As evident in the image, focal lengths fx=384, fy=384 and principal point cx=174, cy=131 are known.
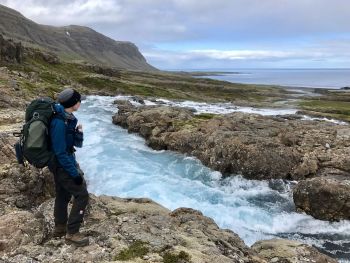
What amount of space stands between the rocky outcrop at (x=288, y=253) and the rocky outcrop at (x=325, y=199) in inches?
470

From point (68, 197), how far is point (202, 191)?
2105 cm

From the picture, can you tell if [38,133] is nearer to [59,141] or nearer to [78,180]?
[59,141]

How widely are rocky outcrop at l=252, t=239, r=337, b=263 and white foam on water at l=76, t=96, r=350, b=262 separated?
7.58 meters

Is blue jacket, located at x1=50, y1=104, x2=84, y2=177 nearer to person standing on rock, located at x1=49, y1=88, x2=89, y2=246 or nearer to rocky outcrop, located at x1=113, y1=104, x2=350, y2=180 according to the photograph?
person standing on rock, located at x1=49, y1=88, x2=89, y2=246

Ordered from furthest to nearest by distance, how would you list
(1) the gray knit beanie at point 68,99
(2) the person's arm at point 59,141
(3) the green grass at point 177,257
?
(3) the green grass at point 177,257 → (1) the gray knit beanie at point 68,99 → (2) the person's arm at point 59,141

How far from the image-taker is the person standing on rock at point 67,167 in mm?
11203

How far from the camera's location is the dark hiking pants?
11.8m

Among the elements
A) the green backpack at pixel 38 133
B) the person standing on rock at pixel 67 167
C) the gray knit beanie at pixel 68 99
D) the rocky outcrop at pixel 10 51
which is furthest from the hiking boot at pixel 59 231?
the rocky outcrop at pixel 10 51

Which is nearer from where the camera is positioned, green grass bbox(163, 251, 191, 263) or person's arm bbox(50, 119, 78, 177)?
person's arm bbox(50, 119, 78, 177)

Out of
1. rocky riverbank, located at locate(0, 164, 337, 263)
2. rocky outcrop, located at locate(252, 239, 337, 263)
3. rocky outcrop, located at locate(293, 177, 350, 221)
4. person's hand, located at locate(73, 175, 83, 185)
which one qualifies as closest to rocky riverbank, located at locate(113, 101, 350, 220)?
rocky outcrop, located at locate(293, 177, 350, 221)

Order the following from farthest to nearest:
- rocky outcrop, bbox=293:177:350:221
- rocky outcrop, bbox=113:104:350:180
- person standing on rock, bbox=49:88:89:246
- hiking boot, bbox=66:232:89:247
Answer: rocky outcrop, bbox=113:104:350:180 < rocky outcrop, bbox=293:177:350:221 < hiking boot, bbox=66:232:89:247 < person standing on rock, bbox=49:88:89:246

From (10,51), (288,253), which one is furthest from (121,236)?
(10,51)

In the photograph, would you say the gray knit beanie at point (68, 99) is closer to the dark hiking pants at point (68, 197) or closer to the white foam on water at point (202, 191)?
the dark hiking pants at point (68, 197)

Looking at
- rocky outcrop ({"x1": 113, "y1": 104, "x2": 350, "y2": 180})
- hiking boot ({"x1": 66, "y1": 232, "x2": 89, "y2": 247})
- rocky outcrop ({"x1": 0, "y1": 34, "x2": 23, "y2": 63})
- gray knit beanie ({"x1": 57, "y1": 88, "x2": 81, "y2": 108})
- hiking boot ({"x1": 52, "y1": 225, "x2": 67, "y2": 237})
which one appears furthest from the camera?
rocky outcrop ({"x1": 0, "y1": 34, "x2": 23, "y2": 63})
